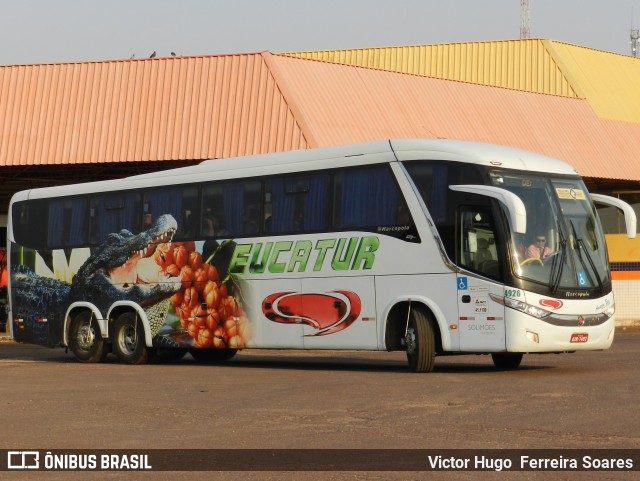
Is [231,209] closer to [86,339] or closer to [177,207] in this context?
[177,207]

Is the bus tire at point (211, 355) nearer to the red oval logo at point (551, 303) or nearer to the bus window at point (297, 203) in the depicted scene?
the bus window at point (297, 203)

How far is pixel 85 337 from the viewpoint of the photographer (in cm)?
2442

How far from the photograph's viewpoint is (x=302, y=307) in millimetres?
20750

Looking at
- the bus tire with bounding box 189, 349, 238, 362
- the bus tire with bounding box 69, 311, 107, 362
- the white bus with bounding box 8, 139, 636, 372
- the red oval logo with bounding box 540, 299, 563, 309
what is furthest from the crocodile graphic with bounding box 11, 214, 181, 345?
the red oval logo with bounding box 540, 299, 563, 309

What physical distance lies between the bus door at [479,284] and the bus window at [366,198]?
1.12 metres

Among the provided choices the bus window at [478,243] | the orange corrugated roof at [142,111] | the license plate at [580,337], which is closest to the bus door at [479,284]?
the bus window at [478,243]

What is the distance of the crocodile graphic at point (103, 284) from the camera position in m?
23.1

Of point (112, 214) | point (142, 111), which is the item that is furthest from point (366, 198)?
point (142, 111)

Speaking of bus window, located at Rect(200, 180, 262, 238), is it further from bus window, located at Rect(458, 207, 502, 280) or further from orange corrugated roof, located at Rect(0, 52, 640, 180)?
orange corrugated roof, located at Rect(0, 52, 640, 180)

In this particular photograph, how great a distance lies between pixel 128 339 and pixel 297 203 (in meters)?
4.87

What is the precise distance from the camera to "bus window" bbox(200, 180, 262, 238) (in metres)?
21.4

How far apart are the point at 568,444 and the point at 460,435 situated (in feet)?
3.46

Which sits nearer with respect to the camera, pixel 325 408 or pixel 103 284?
pixel 325 408

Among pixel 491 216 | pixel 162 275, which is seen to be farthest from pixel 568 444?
pixel 162 275
